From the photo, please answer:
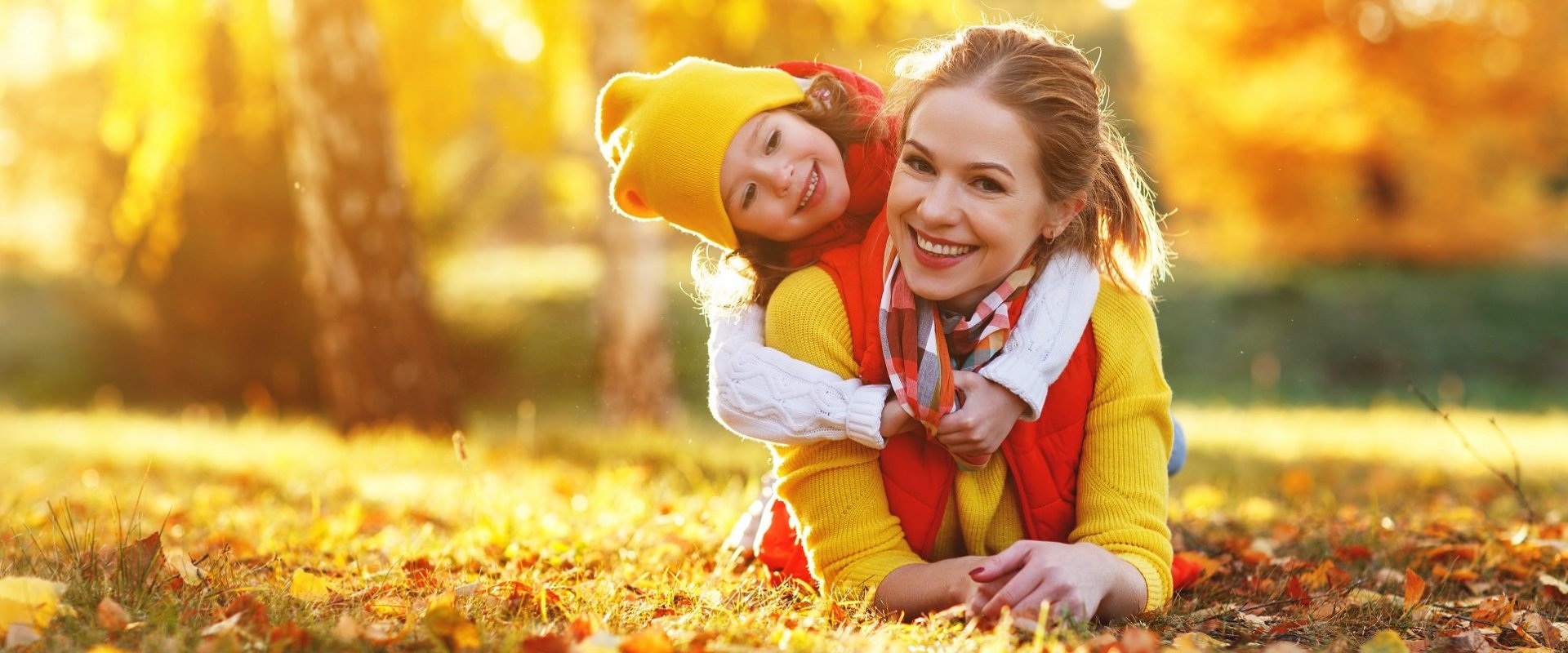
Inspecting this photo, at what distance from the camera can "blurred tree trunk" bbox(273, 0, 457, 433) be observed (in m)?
6.18

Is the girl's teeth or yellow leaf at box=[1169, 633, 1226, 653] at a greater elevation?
the girl's teeth

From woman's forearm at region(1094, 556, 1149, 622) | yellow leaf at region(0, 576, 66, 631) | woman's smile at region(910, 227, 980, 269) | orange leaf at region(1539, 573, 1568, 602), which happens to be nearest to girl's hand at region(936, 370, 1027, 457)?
woman's smile at region(910, 227, 980, 269)

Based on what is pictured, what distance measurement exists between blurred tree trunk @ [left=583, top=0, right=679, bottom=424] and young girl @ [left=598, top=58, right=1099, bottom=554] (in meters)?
3.98

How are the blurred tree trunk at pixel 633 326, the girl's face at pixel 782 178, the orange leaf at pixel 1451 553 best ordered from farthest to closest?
1. the blurred tree trunk at pixel 633 326
2. the orange leaf at pixel 1451 553
3. the girl's face at pixel 782 178

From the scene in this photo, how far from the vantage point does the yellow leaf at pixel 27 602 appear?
6.89 ft

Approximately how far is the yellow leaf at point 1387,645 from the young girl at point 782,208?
736 mm

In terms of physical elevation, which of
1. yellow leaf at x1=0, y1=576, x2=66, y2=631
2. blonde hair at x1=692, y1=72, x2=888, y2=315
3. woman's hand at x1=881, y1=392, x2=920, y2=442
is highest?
blonde hair at x1=692, y1=72, x2=888, y2=315

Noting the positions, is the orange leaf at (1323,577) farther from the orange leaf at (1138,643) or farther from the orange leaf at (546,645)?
the orange leaf at (546,645)

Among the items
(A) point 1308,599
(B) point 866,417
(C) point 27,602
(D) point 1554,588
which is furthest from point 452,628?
(D) point 1554,588

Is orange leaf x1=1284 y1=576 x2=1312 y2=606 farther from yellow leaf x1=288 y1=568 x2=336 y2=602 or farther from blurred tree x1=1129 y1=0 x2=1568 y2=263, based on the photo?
blurred tree x1=1129 y1=0 x2=1568 y2=263

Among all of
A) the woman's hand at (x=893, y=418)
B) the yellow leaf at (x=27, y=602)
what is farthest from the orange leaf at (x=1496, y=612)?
the yellow leaf at (x=27, y=602)

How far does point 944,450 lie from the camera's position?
265 centimetres

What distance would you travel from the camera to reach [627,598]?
260cm

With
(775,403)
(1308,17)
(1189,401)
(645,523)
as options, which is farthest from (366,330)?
(1308,17)
